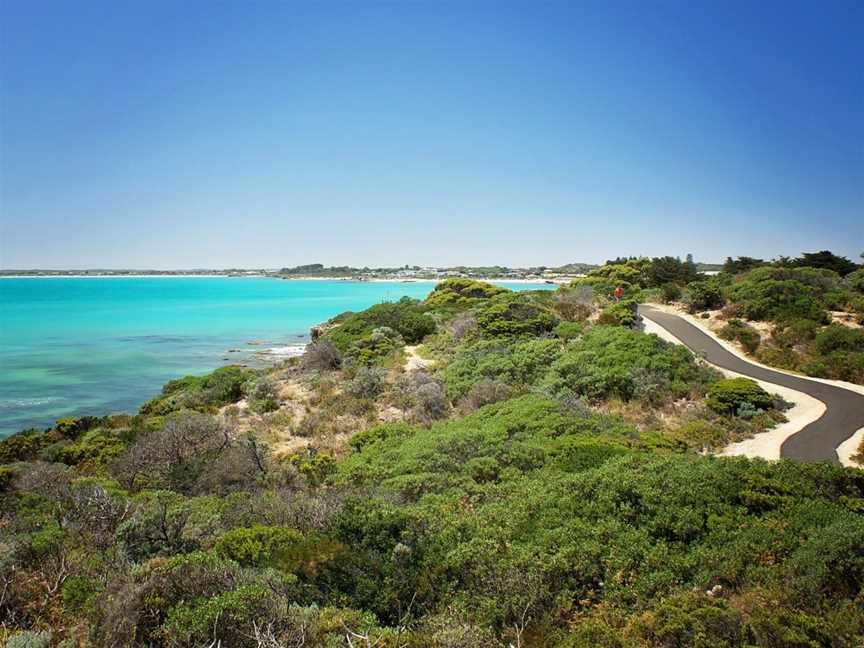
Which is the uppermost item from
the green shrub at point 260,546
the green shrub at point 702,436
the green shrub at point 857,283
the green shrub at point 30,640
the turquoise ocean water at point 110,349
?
the green shrub at point 857,283

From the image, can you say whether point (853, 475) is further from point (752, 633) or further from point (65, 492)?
point (65, 492)

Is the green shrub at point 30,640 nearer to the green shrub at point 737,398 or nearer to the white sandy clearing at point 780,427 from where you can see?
the white sandy clearing at point 780,427

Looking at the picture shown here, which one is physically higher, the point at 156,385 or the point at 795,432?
the point at 795,432

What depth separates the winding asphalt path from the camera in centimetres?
1130

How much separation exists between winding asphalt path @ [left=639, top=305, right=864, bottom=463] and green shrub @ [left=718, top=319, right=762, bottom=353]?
858mm

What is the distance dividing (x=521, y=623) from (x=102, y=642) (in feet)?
13.4

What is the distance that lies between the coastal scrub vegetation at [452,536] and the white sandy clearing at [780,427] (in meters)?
0.36

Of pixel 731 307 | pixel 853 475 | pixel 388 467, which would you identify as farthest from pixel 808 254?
pixel 388 467

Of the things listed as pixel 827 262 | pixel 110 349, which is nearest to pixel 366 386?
pixel 110 349

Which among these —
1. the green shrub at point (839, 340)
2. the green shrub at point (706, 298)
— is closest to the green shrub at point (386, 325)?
the green shrub at point (706, 298)

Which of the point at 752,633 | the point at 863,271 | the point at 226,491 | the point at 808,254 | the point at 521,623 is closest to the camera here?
the point at 752,633

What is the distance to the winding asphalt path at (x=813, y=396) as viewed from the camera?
11.3m

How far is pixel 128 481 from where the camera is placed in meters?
10.9

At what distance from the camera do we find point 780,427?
12.9 m
